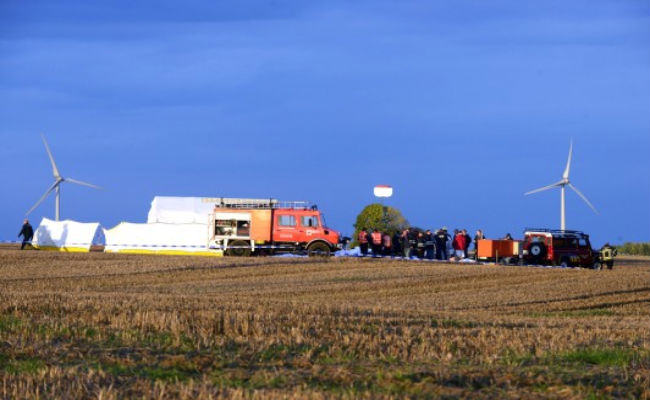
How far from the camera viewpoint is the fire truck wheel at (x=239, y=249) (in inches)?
1976

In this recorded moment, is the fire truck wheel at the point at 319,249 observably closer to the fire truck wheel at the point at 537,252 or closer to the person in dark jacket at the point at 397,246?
the person in dark jacket at the point at 397,246

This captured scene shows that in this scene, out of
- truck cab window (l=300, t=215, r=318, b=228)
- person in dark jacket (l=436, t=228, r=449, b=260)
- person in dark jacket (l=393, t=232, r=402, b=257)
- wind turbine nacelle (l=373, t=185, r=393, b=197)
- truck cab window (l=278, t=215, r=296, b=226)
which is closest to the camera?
truck cab window (l=300, t=215, r=318, b=228)

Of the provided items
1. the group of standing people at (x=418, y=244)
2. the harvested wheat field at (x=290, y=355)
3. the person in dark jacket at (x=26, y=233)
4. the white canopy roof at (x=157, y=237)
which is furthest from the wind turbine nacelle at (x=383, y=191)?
the harvested wheat field at (x=290, y=355)

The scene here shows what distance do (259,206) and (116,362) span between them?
134 ft

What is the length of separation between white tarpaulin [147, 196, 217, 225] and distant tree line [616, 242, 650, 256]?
44745mm

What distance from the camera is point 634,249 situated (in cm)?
8612

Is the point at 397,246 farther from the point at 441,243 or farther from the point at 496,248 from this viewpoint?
the point at 496,248

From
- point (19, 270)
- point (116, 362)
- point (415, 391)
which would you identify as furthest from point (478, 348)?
point (19, 270)

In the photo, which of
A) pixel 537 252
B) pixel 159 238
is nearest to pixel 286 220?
pixel 159 238

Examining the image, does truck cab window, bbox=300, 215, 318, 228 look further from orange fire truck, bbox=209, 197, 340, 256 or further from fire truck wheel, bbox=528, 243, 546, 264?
fire truck wheel, bbox=528, 243, 546, 264

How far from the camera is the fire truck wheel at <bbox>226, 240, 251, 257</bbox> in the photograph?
5018 cm

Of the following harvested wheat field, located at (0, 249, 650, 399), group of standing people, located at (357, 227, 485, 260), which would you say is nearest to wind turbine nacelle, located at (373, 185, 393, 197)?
group of standing people, located at (357, 227, 485, 260)

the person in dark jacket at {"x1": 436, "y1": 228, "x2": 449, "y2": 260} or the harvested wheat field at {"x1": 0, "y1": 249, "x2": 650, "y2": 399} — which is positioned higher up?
the person in dark jacket at {"x1": 436, "y1": 228, "x2": 449, "y2": 260}

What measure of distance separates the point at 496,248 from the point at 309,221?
890 cm
